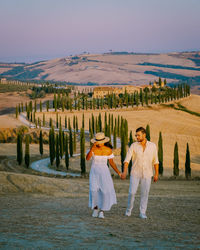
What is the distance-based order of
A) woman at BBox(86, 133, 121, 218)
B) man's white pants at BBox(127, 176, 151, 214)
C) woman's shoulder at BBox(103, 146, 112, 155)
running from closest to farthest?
man's white pants at BBox(127, 176, 151, 214)
woman at BBox(86, 133, 121, 218)
woman's shoulder at BBox(103, 146, 112, 155)

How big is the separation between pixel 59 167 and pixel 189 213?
43.1m

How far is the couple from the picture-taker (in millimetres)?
11820

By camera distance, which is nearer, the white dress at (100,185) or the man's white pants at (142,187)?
the man's white pants at (142,187)

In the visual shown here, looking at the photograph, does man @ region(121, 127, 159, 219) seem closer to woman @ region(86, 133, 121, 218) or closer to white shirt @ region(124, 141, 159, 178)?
white shirt @ region(124, 141, 159, 178)

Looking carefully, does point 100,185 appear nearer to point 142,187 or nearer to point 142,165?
point 142,187

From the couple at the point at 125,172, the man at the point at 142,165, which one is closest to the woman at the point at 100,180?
the couple at the point at 125,172

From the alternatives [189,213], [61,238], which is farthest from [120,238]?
[189,213]

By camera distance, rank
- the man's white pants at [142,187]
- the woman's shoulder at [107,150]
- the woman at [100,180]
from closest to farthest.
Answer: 1. the man's white pants at [142,187]
2. the woman at [100,180]
3. the woman's shoulder at [107,150]

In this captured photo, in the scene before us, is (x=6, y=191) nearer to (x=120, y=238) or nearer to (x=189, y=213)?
(x=189, y=213)

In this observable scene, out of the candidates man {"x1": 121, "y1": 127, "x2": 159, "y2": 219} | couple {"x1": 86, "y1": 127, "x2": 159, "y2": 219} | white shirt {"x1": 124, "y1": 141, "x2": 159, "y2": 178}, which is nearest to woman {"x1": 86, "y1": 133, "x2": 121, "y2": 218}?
couple {"x1": 86, "y1": 127, "x2": 159, "y2": 219}

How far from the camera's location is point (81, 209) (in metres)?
14.1

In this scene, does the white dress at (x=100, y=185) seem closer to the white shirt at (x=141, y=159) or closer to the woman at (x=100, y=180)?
the woman at (x=100, y=180)

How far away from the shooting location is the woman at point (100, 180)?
11969 mm

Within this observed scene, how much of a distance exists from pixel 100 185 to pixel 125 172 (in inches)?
34.7
